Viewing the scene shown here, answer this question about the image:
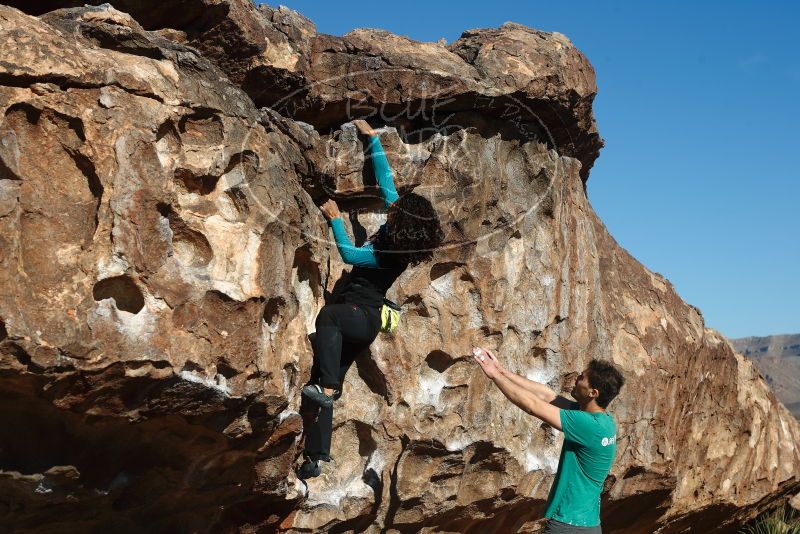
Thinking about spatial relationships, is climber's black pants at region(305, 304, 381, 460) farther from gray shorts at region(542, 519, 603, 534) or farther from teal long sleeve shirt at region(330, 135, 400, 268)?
gray shorts at region(542, 519, 603, 534)

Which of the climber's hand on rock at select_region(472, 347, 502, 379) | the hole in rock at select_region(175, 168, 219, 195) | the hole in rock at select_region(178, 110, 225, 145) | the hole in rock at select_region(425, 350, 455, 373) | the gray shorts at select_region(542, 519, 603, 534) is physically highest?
the hole in rock at select_region(178, 110, 225, 145)

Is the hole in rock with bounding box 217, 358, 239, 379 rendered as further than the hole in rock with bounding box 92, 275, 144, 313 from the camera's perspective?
Yes

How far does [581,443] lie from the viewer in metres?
4.82

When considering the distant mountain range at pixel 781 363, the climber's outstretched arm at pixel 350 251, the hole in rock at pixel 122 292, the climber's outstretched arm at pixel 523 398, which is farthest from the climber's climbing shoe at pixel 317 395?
the distant mountain range at pixel 781 363

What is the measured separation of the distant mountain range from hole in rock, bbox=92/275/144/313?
116ft

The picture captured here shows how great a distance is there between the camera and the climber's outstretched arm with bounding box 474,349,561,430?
482cm

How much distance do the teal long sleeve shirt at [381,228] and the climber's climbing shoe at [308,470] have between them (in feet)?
4.26

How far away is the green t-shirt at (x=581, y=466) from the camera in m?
4.80

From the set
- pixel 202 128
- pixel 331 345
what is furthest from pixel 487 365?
pixel 202 128

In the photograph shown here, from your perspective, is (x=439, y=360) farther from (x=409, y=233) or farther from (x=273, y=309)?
(x=273, y=309)

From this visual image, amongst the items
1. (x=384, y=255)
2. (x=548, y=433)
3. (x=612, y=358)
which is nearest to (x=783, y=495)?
(x=612, y=358)

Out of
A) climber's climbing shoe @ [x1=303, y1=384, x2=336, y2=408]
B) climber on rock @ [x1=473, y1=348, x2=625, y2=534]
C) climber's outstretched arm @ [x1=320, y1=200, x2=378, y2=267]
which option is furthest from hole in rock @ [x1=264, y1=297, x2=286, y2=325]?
climber on rock @ [x1=473, y1=348, x2=625, y2=534]

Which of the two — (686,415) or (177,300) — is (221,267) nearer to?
(177,300)

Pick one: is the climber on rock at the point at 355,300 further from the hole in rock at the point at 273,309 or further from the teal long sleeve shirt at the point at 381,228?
the hole in rock at the point at 273,309
